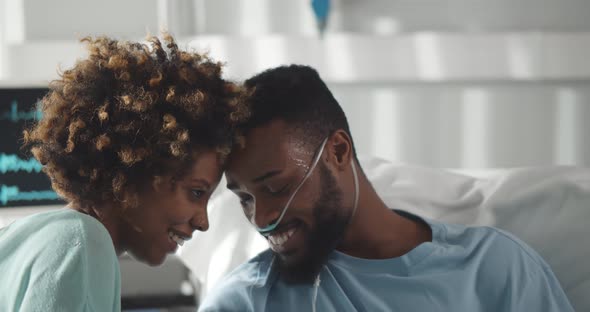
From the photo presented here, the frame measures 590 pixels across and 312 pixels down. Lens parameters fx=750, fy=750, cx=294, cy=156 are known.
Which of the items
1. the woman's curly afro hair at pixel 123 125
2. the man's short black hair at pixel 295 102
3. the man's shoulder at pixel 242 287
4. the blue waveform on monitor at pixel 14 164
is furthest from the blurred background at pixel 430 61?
the woman's curly afro hair at pixel 123 125

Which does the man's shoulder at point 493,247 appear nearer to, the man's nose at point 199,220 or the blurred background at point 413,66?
the man's nose at point 199,220

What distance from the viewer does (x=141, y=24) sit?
226 cm

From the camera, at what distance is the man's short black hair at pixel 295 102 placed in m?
1.37

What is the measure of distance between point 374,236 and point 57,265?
68 cm

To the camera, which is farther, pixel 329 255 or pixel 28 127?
pixel 28 127

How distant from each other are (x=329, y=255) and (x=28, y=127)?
1166mm

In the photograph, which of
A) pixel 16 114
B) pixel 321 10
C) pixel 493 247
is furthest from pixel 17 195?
pixel 493 247

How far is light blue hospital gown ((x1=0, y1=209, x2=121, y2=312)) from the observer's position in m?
0.98

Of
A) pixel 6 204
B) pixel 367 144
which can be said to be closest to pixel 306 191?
pixel 367 144


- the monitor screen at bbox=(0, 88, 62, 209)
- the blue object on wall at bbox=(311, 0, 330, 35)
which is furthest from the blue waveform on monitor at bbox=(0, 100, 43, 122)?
the blue object on wall at bbox=(311, 0, 330, 35)

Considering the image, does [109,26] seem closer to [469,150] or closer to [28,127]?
[28,127]

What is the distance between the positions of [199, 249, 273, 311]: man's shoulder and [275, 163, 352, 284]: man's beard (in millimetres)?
38

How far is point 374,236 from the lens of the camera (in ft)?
4.89

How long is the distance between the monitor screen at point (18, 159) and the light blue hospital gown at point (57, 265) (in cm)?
116
